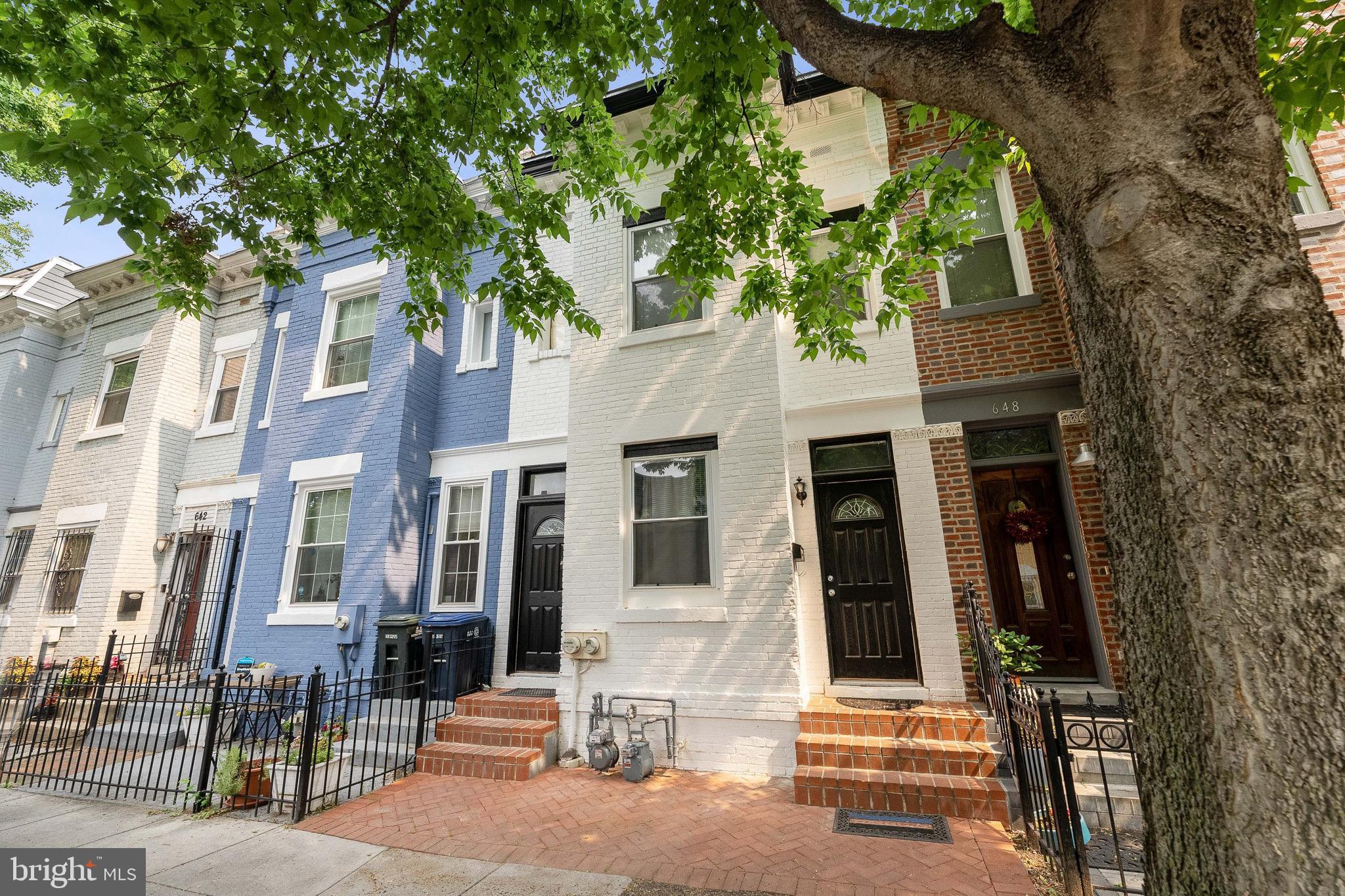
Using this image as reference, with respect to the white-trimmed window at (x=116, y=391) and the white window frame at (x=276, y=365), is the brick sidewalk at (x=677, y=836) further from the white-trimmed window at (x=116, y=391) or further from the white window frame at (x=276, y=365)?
the white-trimmed window at (x=116, y=391)

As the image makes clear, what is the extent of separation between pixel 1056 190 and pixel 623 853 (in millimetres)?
4869

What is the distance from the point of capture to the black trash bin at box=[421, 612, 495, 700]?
7.52 m

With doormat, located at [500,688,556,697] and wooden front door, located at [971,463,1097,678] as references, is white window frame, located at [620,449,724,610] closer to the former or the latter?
doormat, located at [500,688,556,697]

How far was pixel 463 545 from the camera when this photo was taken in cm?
889

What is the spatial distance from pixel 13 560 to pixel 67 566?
2.71m

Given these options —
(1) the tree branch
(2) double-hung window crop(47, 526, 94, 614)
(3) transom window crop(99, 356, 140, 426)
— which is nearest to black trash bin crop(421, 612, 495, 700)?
(1) the tree branch

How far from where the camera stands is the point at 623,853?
4195 mm

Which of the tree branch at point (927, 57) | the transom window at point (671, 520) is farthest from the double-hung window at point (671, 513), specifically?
the tree branch at point (927, 57)

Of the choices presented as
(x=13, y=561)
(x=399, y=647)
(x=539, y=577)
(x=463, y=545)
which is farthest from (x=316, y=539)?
(x=13, y=561)

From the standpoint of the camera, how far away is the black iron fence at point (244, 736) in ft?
18.1

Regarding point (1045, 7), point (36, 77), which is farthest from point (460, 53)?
point (1045, 7)

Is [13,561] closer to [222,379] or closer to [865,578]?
Result: [222,379]

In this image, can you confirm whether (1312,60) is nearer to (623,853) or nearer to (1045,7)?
(1045,7)

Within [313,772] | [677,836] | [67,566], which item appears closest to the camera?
[677,836]
